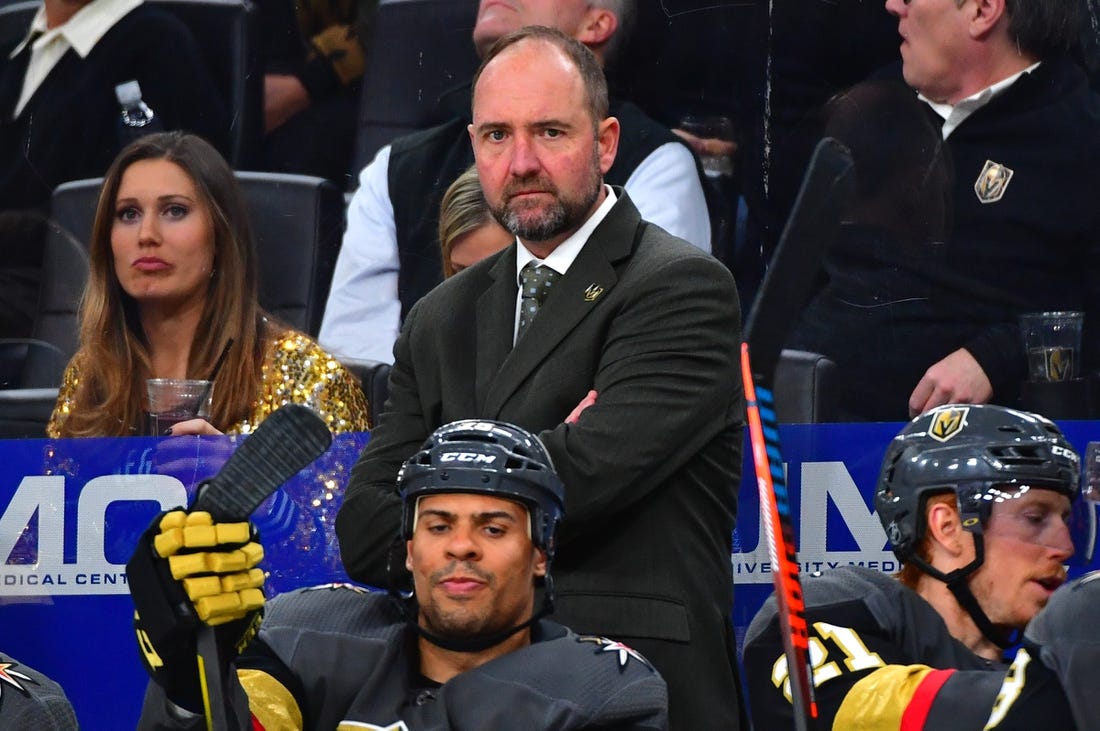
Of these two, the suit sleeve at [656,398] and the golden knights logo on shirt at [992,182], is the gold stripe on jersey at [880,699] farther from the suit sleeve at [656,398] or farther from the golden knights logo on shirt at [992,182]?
the golden knights logo on shirt at [992,182]

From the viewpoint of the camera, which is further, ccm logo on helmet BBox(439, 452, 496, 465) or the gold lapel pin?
the gold lapel pin

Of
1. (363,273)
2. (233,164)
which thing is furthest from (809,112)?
(233,164)

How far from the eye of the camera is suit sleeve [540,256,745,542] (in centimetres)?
328

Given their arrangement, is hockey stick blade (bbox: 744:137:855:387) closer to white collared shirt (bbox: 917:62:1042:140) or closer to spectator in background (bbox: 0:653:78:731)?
white collared shirt (bbox: 917:62:1042:140)

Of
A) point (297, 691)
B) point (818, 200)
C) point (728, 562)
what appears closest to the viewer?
point (297, 691)

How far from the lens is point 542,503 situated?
3.19 meters

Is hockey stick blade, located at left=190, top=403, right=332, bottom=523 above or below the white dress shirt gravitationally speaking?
below

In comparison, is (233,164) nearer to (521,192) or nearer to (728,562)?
(521,192)

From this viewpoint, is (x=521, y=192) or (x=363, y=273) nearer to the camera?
(x=521, y=192)

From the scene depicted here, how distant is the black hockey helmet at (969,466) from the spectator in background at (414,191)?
144 centimetres

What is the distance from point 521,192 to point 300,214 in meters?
1.64

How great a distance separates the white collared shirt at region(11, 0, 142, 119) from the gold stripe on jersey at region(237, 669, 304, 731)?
2.77m

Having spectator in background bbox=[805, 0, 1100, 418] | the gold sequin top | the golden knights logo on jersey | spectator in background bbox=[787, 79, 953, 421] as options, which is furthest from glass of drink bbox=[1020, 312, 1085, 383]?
the gold sequin top

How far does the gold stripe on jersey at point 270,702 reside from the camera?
2984 mm
